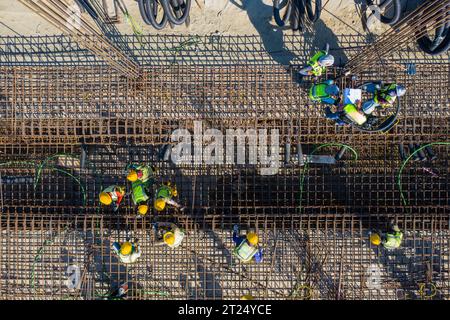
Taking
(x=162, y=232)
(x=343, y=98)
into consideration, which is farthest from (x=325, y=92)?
(x=162, y=232)

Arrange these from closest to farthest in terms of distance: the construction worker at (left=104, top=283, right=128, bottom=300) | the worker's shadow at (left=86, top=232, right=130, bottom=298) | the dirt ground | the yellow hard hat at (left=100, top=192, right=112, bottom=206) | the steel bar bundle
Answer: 1. the steel bar bundle
2. the yellow hard hat at (left=100, top=192, right=112, bottom=206)
3. the construction worker at (left=104, top=283, right=128, bottom=300)
4. the worker's shadow at (left=86, top=232, right=130, bottom=298)
5. the dirt ground

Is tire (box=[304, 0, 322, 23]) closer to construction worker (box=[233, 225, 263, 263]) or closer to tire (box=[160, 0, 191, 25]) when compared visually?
tire (box=[160, 0, 191, 25])

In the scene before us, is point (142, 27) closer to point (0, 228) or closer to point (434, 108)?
point (0, 228)

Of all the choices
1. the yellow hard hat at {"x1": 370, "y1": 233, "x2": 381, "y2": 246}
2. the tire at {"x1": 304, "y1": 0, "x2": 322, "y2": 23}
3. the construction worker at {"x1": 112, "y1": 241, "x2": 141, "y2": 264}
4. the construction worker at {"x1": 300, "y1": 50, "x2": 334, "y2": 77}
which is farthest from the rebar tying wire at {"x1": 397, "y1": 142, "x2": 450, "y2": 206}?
the construction worker at {"x1": 112, "y1": 241, "x2": 141, "y2": 264}

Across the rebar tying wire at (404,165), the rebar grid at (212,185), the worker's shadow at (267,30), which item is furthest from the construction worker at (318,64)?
the rebar tying wire at (404,165)

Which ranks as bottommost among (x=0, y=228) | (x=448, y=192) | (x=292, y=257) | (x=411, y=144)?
A: (x=292, y=257)

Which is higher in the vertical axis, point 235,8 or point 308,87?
point 235,8
